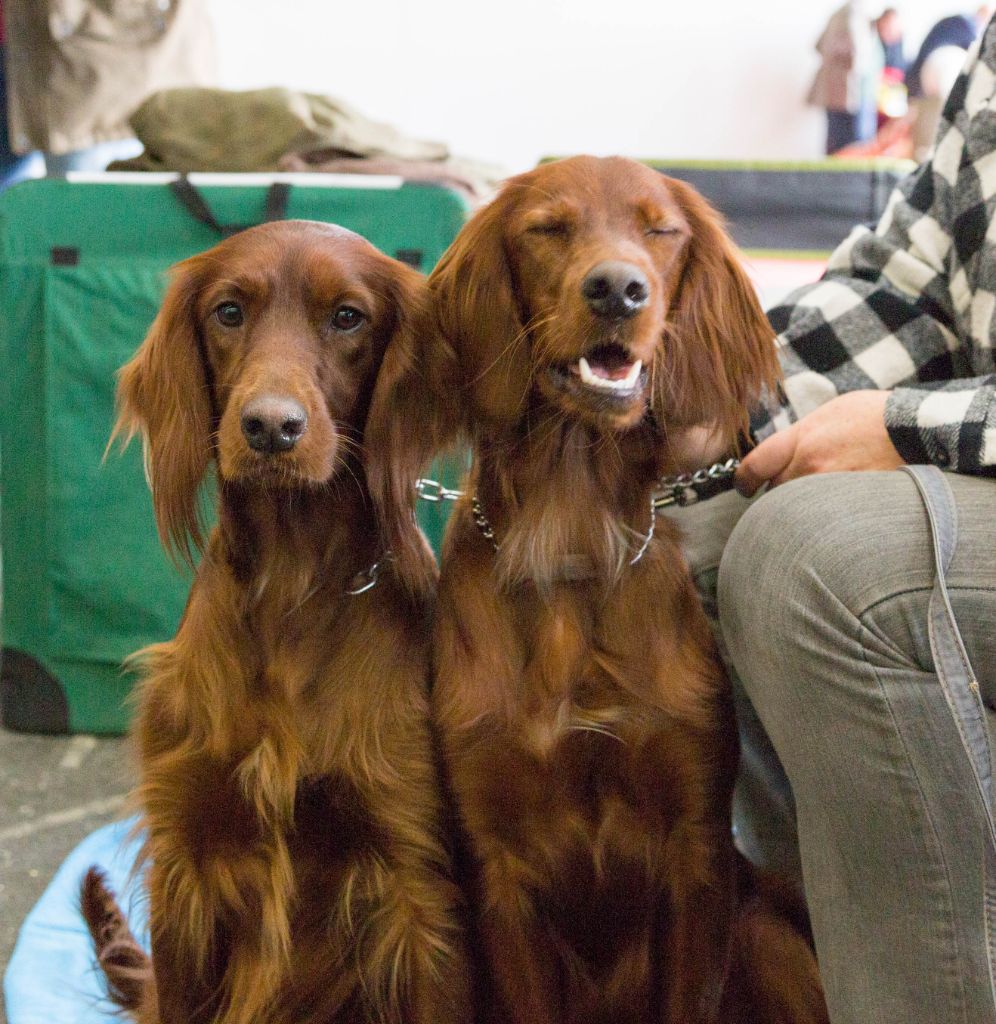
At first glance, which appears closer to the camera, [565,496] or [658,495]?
[565,496]

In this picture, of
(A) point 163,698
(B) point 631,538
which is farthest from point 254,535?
(B) point 631,538

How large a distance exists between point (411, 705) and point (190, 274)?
0.55 meters

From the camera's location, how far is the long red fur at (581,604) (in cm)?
123

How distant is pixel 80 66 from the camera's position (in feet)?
9.21

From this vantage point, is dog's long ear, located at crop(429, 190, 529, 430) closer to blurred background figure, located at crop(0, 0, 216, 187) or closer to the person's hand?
the person's hand

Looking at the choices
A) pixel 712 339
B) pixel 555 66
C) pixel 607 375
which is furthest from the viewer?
pixel 555 66

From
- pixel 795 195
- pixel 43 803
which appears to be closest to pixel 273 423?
pixel 43 803

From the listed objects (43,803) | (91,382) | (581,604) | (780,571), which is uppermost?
(780,571)

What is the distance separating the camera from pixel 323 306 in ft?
4.18

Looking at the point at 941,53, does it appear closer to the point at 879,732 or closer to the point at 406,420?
the point at 406,420

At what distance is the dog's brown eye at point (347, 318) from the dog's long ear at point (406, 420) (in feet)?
0.15

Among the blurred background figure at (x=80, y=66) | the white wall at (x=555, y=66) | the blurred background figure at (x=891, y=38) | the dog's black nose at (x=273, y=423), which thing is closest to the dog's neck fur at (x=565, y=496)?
the dog's black nose at (x=273, y=423)

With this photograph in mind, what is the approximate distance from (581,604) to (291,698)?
330 millimetres

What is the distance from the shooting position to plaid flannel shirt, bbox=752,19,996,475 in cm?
141
